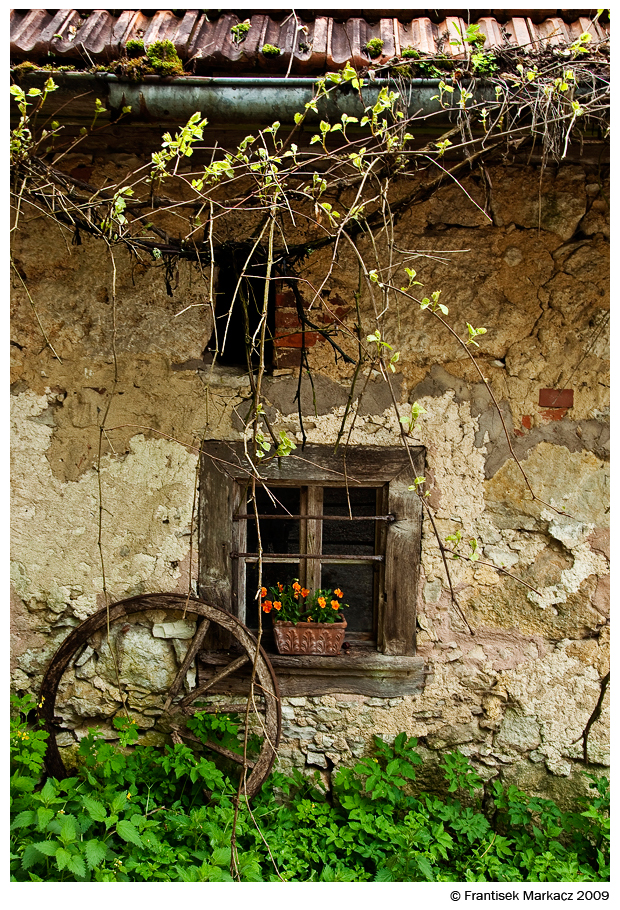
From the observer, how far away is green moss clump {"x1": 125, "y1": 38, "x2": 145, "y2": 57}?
2.10 m

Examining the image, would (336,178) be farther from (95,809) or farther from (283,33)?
(95,809)

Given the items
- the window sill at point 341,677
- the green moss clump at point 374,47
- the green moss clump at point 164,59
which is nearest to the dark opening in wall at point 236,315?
the green moss clump at point 164,59

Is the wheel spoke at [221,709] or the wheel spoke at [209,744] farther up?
the wheel spoke at [221,709]

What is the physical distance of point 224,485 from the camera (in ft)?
8.75

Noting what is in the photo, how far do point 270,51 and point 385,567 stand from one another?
2.06m

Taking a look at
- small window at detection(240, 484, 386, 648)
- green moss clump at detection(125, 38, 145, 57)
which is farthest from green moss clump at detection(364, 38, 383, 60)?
small window at detection(240, 484, 386, 648)

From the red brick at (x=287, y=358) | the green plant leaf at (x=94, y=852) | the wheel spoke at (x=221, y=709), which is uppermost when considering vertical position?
the red brick at (x=287, y=358)

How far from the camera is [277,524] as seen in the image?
2.96m

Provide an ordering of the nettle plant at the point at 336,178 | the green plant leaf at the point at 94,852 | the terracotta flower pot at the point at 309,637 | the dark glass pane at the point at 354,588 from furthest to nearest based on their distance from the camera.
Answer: the dark glass pane at the point at 354,588
the terracotta flower pot at the point at 309,637
the green plant leaf at the point at 94,852
the nettle plant at the point at 336,178

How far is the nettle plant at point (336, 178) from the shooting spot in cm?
190

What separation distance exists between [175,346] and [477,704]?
6.89 ft

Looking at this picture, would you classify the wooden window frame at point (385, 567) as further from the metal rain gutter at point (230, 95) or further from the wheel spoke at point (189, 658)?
the metal rain gutter at point (230, 95)

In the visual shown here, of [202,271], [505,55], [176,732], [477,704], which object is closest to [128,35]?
[202,271]

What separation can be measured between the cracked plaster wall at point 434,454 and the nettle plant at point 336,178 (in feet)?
0.29
